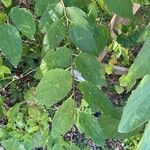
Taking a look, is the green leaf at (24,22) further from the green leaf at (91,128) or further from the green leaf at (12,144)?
the green leaf at (12,144)

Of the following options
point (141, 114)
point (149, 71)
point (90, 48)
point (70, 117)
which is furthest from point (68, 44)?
point (141, 114)

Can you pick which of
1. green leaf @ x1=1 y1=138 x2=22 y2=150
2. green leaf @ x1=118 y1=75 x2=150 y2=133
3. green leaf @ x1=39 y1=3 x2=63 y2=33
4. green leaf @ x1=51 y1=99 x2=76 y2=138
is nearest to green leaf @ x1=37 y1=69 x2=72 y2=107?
green leaf @ x1=51 y1=99 x2=76 y2=138

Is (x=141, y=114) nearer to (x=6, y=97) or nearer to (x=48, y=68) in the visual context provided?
(x=48, y=68)

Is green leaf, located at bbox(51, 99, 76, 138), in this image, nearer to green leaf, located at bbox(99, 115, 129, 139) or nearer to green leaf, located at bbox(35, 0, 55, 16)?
green leaf, located at bbox(99, 115, 129, 139)

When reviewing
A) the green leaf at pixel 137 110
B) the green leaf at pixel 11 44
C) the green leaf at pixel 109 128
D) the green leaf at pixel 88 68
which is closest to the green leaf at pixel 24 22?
the green leaf at pixel 11 44

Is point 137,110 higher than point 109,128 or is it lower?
higher

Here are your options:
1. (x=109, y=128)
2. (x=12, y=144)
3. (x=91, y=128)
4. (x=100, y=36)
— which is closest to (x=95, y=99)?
(x=91, y=128)

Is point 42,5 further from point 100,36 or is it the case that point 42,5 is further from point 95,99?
point 95,99
